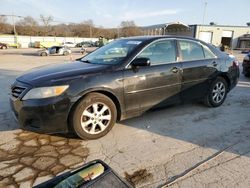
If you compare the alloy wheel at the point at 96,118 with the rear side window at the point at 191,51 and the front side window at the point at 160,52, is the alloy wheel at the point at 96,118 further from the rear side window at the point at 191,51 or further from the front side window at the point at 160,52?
the rear side window at the point at 191,51

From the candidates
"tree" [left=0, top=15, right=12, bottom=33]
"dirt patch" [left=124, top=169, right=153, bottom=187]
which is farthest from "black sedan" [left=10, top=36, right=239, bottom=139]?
"tree" [left=0, top=15, right=12, bottom=33]

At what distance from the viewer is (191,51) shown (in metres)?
4.81

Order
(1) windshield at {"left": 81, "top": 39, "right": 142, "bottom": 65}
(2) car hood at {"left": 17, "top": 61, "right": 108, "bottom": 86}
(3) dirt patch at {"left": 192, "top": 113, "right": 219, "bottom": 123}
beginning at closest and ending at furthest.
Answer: (2) car hood at {"left": 17, "top": 61, "right": 108, "bottom": 86}
(1) windshield at {"left": 81, "top": 39, "right": 142, "bottom": 65}
(3) dirt patch at {"left": 192, "top": 113, "right": 219, "bottom": 123}

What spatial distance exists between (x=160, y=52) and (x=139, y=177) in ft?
7.84

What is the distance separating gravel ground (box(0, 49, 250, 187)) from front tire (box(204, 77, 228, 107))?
55 centimetres

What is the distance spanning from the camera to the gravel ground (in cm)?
275

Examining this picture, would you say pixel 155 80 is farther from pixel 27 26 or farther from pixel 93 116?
pixel 27 26

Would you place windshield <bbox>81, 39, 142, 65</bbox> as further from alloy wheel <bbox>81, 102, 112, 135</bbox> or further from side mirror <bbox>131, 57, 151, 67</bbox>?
alloy wheel <bbox>81, 102, 112, 135</bbox>

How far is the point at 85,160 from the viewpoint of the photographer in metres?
3.12

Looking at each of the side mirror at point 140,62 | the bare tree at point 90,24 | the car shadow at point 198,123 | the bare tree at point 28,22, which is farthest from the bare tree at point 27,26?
the side mirror at point 140,62

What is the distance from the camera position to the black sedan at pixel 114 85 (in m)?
3.37

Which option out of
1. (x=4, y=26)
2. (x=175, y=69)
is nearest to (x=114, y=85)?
(x=175, y=69)

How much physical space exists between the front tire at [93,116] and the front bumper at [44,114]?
6.7 inches

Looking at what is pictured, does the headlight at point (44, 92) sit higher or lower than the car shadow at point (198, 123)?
higher
